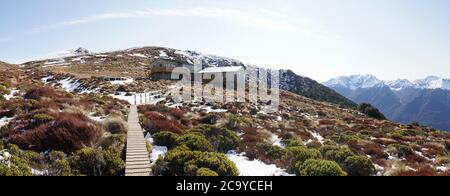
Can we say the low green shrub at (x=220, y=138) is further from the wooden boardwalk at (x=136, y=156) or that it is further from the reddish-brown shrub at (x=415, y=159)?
the reddish-brown shrub at (x=415, y=159)

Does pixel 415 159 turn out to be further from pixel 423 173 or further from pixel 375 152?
pixel 423 173

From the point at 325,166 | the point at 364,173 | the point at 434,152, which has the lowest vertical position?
the point at 434,152

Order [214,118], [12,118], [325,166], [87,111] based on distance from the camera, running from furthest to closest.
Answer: [214,118]
[87,111]
[12,118]
[325,166]

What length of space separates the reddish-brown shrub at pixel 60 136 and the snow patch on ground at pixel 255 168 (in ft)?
25.6

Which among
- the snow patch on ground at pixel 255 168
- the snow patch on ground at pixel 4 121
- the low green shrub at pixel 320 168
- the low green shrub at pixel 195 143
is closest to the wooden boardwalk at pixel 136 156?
the low green shrub at pixel 195 143

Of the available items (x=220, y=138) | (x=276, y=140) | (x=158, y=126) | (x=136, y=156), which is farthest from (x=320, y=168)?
(x=158, y=126)

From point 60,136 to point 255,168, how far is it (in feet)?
33.2

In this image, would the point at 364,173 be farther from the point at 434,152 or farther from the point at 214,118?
the point at 214,118

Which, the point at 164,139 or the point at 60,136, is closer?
the point at 60,136

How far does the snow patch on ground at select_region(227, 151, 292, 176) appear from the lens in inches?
621

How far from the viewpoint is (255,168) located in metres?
16.8

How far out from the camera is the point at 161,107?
34.1 meters

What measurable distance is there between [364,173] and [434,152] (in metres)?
11.2
